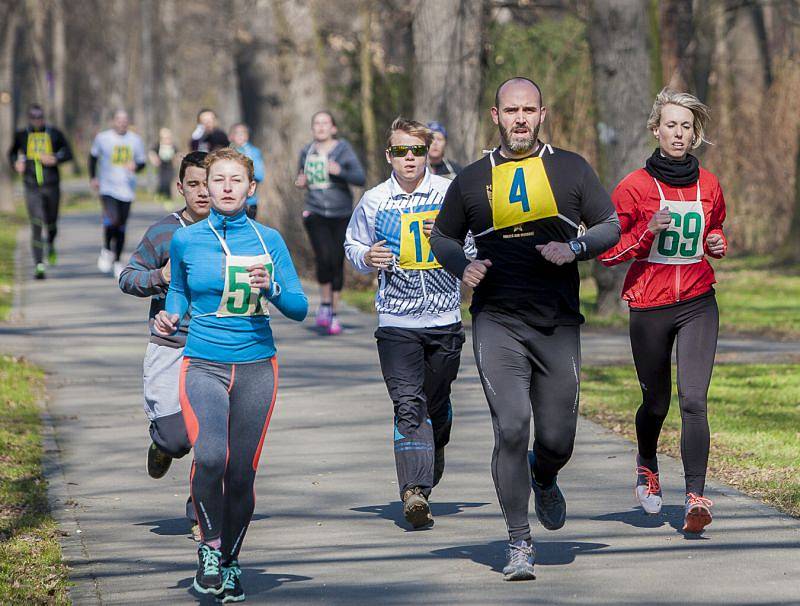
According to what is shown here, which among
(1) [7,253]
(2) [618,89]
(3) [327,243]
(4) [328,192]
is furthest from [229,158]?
(1) [7,253]

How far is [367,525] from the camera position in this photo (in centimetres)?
729

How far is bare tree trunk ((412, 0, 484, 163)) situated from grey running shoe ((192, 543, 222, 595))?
1181 centimetres

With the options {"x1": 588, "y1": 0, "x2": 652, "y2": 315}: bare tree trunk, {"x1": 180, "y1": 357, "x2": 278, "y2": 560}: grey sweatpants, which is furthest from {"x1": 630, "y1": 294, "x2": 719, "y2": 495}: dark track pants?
{"x1": 588, "y1": 0, "x2": 652, "y2": 315}: bare tree trunk

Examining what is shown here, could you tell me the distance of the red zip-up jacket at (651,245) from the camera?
273 inches

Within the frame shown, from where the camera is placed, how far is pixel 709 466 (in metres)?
8.61

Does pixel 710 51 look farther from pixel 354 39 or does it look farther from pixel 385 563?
pixel 385 563

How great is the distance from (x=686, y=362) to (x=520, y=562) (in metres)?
1.36

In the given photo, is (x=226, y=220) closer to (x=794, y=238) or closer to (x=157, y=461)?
(x=157, y=461)

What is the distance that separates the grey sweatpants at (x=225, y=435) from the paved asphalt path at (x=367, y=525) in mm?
346

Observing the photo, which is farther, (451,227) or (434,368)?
(434,368)

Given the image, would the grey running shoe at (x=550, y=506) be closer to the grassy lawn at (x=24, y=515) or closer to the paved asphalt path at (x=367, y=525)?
the paved asphalt path at (x=367, y=525)

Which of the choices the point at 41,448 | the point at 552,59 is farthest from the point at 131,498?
the point at 552,59

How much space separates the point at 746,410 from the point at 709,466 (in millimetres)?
1888

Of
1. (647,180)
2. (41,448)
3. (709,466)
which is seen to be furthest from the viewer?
(41,448)
